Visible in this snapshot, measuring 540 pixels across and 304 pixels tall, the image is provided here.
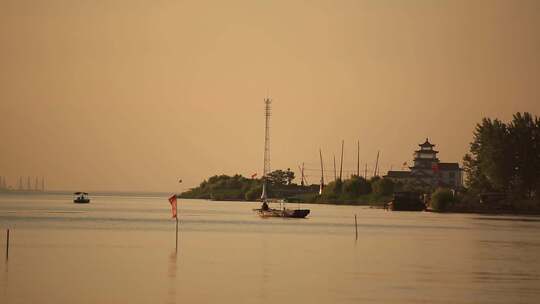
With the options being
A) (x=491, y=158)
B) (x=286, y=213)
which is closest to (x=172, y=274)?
(x=286, y=213)

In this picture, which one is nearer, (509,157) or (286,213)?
(286,213)

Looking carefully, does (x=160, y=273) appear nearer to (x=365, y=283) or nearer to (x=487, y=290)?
(x=365, y=283)

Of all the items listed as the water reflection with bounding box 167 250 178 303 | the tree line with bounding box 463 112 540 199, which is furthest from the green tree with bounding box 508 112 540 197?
the water reflection with bounding box 167 250 178 303

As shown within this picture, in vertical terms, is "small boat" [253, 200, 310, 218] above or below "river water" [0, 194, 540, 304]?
above

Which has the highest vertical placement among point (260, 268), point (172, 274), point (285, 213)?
point (285, 213)

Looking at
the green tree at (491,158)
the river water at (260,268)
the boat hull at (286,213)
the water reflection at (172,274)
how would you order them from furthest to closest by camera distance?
the green tree at (491,158), the boat hull at (286,213), the river water at (260,268), the water reflection at (172,274)

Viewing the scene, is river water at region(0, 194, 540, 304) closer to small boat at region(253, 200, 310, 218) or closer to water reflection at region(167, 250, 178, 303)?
water reflection at region(167, 250, 178, 303)

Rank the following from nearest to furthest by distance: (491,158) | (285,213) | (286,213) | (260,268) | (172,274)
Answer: (172,274) < (260,268) < (286,213) < (285,213) < (491,158)

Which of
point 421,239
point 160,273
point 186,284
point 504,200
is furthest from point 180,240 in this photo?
point 504,200

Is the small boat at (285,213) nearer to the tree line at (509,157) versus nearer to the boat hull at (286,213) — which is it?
the boat hull at (286,213)

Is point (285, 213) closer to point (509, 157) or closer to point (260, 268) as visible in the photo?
point (509, 157)

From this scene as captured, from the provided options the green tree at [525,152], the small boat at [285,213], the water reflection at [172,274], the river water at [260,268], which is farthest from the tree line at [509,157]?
the water reflection at [172,274]

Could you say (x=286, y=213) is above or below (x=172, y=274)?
above

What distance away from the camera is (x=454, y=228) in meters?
127
